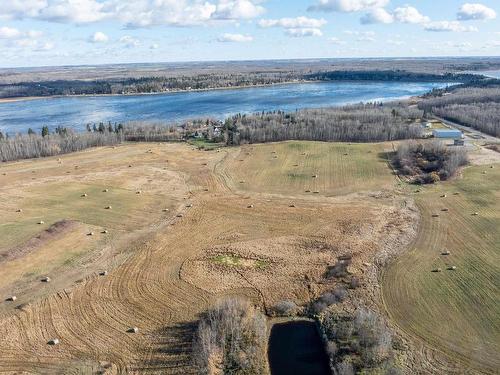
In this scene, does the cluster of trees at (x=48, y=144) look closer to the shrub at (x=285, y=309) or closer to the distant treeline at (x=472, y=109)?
the shrub at (x=285, y=309)

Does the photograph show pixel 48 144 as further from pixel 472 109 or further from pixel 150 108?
pixel 472 109

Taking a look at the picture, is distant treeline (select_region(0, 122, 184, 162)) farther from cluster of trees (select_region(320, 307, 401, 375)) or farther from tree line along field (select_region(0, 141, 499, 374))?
cluster of trees (select_region(320, 307, 401, 375))

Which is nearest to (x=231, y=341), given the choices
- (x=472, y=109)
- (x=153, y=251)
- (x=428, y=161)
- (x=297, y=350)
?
(x=297, y=350)

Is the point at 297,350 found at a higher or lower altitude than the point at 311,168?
lower

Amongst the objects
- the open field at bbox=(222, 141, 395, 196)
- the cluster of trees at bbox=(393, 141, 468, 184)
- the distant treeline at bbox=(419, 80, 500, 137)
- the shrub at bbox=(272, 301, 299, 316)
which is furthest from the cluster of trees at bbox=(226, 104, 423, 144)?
the shrub at bbox=(272, 301, 299, 316)

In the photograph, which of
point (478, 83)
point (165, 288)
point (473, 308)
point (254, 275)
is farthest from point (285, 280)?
point (478, 83)
